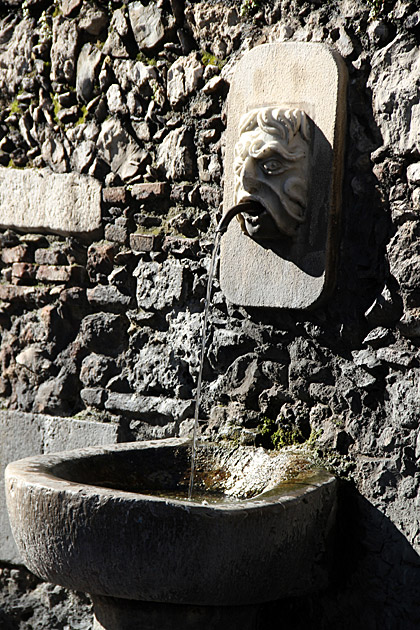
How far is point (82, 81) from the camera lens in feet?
10.1

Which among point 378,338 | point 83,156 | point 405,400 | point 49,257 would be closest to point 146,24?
point 83,156

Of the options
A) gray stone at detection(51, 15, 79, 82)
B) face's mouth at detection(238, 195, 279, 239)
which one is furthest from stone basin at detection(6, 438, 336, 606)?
gray stone at detection(51, 15, 79, 82)

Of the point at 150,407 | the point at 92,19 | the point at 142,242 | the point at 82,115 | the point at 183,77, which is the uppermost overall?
the point at 92,19

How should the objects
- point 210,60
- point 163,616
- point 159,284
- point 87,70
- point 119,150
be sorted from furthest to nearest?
1. point 87,70
2. point 119,150
3. point 159,284
4. point 210,60
5. point 163,616

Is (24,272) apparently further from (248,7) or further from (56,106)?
(248,7)

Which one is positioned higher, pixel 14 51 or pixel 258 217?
pixel 14 51

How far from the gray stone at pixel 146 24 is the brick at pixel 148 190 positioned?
0.50m

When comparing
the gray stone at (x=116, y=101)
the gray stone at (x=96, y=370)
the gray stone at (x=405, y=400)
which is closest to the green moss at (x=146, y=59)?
the gray stone at (x=116, y=101)

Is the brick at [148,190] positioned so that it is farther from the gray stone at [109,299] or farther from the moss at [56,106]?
the moss at [56,106]

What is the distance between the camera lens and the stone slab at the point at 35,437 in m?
2.99

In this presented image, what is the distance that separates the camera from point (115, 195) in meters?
2.95

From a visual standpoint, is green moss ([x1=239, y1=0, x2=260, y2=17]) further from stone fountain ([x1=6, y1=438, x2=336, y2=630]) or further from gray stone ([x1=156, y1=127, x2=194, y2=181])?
stone fountain ([x1=6, y1=438, x2=336, y2=630])

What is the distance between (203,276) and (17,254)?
98cm

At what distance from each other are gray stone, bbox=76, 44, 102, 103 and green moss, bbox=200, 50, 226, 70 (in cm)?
52
